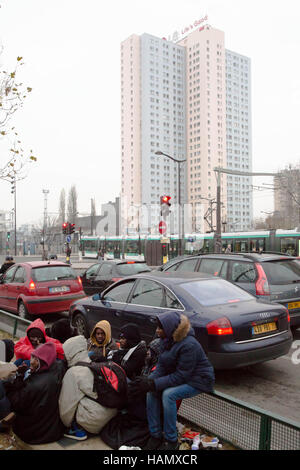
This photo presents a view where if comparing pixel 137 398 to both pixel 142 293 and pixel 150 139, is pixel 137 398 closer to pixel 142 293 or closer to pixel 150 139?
pixel 142 293

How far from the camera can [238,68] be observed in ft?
511

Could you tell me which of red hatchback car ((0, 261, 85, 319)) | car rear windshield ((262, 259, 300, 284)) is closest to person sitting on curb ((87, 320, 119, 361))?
car rear windshield ((262, 259, 300, 284))

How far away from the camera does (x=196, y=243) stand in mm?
35344

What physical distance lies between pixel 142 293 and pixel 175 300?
83cm

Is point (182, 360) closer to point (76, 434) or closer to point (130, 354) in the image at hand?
point (130, 354)

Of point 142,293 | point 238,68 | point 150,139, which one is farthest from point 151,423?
point 238,68

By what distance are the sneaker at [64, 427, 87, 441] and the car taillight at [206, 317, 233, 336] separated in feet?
6.21

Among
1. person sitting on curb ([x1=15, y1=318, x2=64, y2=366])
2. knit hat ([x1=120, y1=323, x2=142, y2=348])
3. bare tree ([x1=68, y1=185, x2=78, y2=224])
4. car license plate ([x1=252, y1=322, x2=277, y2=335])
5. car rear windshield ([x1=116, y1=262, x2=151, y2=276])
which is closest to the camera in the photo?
knit hat ([x1=120, y1=323, x2=142, y2=348])

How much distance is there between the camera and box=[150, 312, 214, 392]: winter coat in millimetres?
3492

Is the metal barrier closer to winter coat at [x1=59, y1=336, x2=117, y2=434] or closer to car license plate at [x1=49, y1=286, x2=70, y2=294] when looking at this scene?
winter coat at [x1=59, y1=336, x2=117, y2=434]

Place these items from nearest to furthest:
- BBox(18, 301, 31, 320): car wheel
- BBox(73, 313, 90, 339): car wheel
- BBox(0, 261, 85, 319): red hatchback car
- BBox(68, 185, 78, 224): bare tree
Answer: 1. BBox(73, 313, 90, 339): car wheel
2. BBox(0, 261, 85, 319): red hatchback car
3. BBox(18, 301, 31, 320): car wheel
4. BBox(68, 185, 78, 224): bare tree

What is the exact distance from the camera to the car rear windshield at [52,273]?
31.7ft

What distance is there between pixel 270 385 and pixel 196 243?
3032 centimetres

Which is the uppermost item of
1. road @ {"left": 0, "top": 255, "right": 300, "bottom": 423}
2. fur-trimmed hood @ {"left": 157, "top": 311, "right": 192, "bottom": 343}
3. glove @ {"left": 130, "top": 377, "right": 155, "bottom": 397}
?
fur-trimmed hood @ {"left": 157, "top": 311, "right": 192, "bottom": 343}
